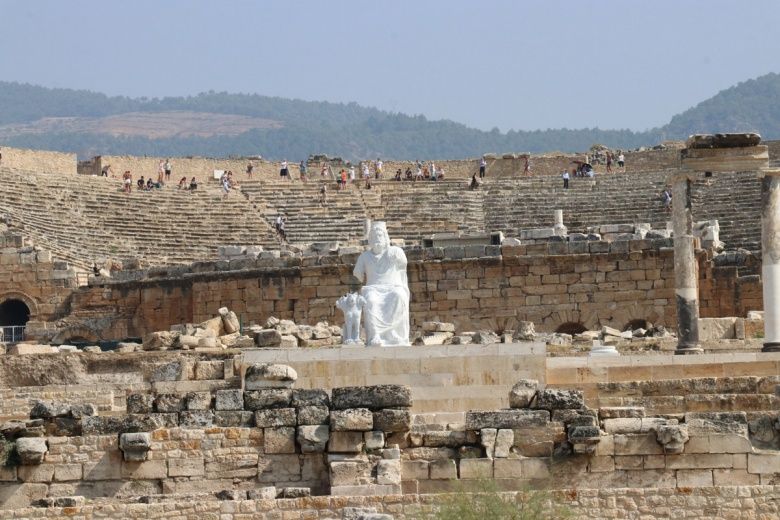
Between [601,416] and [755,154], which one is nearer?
[601,416]

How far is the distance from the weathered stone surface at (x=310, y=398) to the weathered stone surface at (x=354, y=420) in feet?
1.07

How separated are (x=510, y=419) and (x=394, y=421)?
3.70 ft

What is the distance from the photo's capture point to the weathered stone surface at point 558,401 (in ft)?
65.2

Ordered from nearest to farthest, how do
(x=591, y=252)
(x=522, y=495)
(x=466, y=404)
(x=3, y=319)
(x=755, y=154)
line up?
(x=522, y=495) → (x=466, y=404) → (x=755, y=154) → (x=591, y=252) → (x=3, y=319)

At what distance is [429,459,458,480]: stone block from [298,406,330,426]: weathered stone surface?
122 cm

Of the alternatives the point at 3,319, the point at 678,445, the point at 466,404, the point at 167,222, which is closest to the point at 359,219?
the point at 167,222

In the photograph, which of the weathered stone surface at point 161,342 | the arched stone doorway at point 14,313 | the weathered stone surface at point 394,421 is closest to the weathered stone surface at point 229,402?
the weathered stone surface at point 394,421

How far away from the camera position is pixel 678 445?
63.5 feet

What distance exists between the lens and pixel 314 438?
2011cm

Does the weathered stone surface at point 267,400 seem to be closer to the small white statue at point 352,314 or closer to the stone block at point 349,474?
the stone block at point 349,474

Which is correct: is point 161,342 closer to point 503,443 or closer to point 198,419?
point 198,419

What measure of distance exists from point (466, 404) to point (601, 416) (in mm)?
2728

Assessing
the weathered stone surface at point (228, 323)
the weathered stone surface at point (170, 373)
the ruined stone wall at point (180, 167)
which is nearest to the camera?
the weathered stone surface at point (170, 373)

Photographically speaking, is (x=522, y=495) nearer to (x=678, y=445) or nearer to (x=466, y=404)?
(x=678, y=445)
